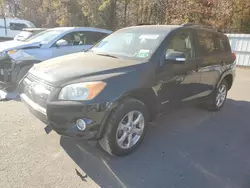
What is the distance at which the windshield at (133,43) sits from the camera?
3330 mm

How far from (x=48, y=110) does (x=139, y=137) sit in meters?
1.31

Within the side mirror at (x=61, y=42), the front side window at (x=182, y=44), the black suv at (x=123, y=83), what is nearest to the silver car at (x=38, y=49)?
the side mirror at (x=61, y=42)

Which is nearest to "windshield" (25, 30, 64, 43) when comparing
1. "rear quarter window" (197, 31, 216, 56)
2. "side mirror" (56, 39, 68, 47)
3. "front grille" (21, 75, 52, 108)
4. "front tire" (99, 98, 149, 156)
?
"side mirror" (56, 39, 68, 47)

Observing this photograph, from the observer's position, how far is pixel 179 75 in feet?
11.5

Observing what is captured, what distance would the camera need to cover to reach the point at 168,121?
426 cm

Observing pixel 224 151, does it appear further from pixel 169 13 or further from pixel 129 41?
pixel 169 13

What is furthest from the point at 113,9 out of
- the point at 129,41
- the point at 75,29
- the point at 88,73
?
the point at 88,73

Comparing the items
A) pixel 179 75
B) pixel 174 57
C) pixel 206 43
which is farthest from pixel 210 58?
pixel 174 57

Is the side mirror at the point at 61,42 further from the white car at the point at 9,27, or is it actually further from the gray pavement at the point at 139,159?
the white car at the point at 9,27

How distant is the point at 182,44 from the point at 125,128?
1.71 metres

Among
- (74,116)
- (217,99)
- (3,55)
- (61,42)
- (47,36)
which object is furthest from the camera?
(47,36)

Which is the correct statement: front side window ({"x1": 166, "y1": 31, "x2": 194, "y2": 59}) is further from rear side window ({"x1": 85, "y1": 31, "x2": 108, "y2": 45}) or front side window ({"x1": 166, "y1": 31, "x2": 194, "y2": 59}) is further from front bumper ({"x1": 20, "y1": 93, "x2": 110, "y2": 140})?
rear side window ({"x1": 85, "y1": 31, "x2": 108, "y2": 45})

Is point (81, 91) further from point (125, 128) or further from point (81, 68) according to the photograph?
point (125, 128)

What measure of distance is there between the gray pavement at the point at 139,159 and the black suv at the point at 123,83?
12.7 inches
